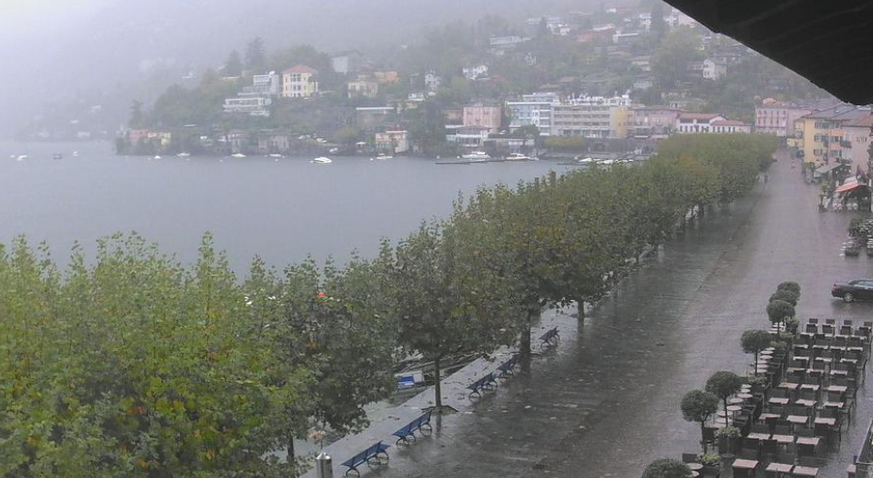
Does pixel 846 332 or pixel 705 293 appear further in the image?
pixel 705 293

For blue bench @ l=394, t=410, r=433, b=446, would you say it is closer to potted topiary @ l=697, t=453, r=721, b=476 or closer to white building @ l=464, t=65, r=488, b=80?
potted topiary @ l=697, t=453, r=721, b=476

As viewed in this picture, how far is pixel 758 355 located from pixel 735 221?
18510 mm

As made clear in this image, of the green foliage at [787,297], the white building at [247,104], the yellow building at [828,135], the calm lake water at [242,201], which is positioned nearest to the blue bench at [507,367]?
the green foliage at [787,297]

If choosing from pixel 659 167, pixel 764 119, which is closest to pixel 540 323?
pixel 659 167

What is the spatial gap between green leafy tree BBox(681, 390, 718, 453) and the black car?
329 inches

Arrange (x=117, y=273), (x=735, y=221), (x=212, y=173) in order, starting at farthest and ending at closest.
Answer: (x=212, y=173) < (x=735, y=221) < (x=117, y=273)

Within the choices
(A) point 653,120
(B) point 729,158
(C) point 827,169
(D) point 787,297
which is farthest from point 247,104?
(D) point 787,297

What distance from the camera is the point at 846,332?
13273 millimetres

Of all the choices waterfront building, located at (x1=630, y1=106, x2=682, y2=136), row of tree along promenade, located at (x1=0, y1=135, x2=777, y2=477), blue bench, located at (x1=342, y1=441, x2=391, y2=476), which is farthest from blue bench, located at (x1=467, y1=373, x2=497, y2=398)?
waterfront building, located at (x1=630, y1=106, x2=682, y2=136)

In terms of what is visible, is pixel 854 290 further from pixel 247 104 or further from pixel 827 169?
pixel 247 104

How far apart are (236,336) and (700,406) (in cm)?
415

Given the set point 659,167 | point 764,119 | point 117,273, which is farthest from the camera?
point 764,119

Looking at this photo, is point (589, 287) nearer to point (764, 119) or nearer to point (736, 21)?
point (736, 21)

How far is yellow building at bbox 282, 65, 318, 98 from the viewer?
125 metres
